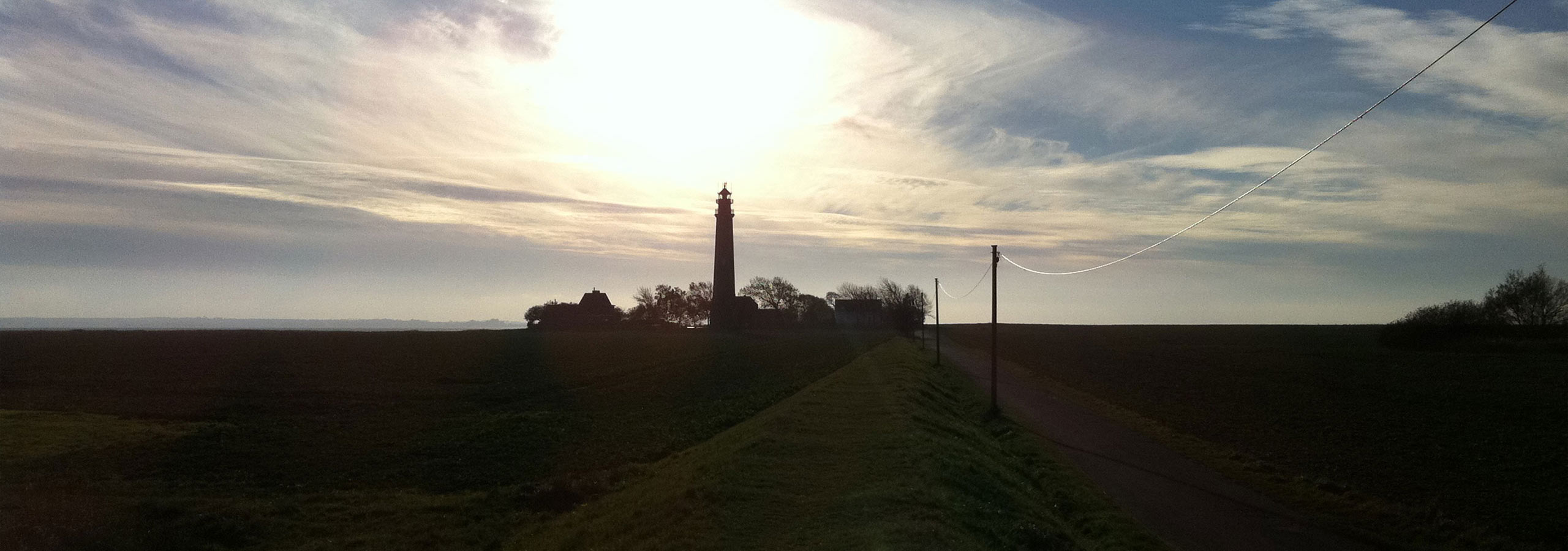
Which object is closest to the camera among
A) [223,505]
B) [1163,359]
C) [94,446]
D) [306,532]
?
[306,532]

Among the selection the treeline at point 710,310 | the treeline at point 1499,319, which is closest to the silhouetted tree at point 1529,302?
the treeline at point 1499,319

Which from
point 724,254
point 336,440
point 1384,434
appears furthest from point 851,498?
point 724,254

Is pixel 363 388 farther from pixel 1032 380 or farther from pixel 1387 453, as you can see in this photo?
pixel 1387 453

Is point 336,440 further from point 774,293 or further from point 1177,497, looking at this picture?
point 774,293

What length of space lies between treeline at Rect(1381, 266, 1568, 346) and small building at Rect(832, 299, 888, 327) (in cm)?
7700

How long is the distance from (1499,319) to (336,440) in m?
102

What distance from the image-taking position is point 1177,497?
16.2 meters

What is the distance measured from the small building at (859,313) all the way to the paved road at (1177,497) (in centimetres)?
12204

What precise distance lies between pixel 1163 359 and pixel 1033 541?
58359 mm

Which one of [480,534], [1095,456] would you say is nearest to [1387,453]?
[1095,456]

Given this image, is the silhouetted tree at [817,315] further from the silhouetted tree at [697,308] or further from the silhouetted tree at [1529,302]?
the silhouetted tree at [1529,302]

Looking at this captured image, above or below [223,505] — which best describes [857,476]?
above

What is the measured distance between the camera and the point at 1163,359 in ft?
212

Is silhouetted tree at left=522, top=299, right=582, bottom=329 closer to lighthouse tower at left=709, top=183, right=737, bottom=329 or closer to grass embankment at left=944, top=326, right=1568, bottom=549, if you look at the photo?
lighthouse tower at left=709, top=183, right=737, bottom=329
